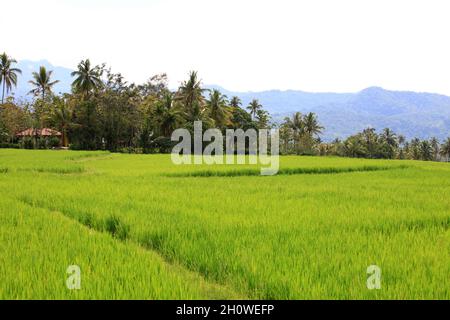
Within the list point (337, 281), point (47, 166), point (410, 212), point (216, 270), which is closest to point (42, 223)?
point (216, 270)

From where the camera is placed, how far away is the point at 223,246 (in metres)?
3.76

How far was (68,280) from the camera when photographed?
110 inches

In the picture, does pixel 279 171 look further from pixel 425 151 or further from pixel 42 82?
pixel 425 151

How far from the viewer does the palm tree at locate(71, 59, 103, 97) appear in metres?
34.4

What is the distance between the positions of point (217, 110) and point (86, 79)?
1103 centimetres

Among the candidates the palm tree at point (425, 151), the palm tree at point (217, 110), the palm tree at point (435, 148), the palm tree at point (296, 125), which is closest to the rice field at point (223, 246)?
the palm tree at point (217, 110)

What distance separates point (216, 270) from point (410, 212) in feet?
11.2

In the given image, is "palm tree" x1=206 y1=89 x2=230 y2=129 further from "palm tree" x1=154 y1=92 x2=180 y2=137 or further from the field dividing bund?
the field dividing bund

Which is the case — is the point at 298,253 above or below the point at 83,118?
below

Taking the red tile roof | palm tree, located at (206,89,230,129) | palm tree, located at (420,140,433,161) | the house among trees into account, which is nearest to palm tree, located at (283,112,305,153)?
palm tree, located at (206,89,230,129)

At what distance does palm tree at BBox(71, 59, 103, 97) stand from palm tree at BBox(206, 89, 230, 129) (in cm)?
901

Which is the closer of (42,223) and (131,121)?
(42,223)
